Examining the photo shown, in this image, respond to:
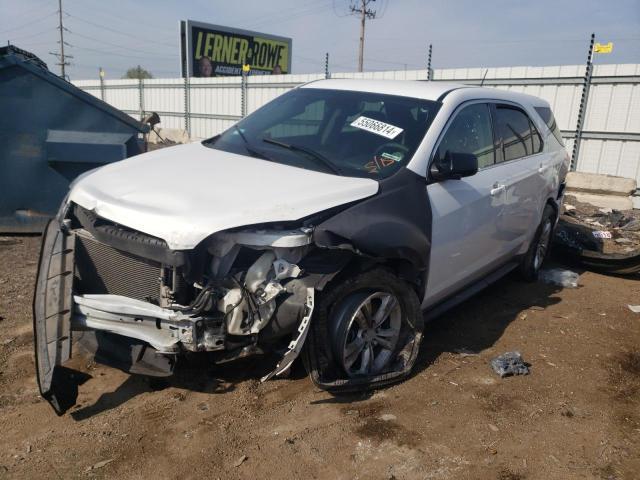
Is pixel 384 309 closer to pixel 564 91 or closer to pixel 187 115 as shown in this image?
pixel 564 91

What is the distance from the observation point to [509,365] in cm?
383

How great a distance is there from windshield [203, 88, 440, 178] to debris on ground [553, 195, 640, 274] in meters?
3.73

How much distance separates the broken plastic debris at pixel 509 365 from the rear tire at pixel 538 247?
71.1 inches

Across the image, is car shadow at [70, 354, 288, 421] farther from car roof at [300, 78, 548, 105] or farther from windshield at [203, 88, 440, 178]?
car roof at [300, 78, 548, 105]

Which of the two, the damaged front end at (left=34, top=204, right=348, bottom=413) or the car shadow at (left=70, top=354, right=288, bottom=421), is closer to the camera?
the damaged front end at (left=34, top=204, right=348, bottom=413)

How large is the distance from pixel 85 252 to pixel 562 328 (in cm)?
389

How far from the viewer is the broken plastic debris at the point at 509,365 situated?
3787 mm

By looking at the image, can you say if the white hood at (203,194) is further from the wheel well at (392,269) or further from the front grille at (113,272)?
the wheel well at (392,269)

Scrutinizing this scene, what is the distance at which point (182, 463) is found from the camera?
2711 mm

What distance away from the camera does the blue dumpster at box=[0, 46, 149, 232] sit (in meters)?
6.18

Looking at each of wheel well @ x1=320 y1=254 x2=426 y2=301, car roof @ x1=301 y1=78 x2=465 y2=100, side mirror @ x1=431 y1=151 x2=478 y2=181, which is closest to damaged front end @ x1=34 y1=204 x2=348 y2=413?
wheel well @ x1=320 y1=254 x2=426 y2=301

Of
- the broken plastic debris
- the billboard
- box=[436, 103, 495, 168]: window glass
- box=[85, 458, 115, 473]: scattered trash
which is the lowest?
box=[85, 458, 115, 473]: scattered trash

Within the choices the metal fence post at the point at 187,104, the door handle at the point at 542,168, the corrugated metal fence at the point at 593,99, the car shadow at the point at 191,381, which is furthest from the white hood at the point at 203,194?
the metal fence post at the point at 187,104

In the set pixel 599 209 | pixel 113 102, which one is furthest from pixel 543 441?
pixel 113 102
